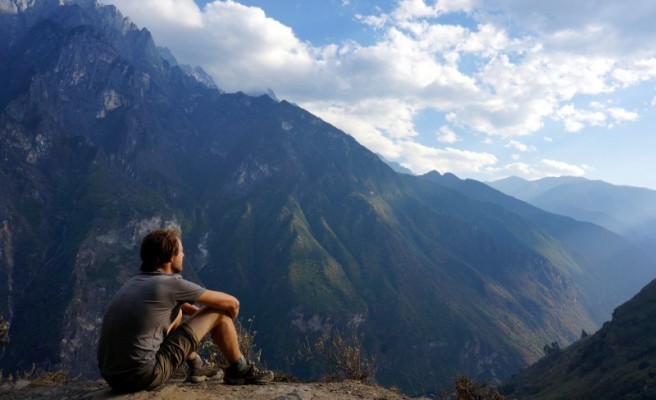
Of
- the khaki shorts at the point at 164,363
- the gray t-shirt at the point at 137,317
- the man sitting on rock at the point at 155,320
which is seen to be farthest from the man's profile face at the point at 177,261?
the khaki shorts at the point at 164,363

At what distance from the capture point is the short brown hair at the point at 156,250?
5207 millimetres

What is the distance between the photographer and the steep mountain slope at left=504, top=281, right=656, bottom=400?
41250 mm

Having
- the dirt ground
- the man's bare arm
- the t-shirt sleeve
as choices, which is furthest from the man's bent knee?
the dirt ground

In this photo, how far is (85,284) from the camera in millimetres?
162625

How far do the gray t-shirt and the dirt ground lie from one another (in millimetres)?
673

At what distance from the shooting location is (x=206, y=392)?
6629 millimetres

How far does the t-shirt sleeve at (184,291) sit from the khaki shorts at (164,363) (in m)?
0.75

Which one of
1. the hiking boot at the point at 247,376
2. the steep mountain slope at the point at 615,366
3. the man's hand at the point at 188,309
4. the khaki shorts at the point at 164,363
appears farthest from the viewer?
the steep mountain slope at the point at 615,366

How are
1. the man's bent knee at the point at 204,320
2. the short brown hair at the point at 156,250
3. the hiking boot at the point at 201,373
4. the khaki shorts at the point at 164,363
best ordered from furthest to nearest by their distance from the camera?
the hiking boot at the point at 201,373 → the man's bent knee at the point at 204,320 → the khaki shorts at the point at 164,363 → the short brown hair at the point at 156,250

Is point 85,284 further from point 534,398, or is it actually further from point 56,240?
point 534,398

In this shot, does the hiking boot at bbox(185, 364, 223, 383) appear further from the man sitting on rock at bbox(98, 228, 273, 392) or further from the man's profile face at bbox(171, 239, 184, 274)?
the man's profile face at bbox(171, 239, 184, 274)

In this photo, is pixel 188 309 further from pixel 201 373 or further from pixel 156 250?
pixel 201 373

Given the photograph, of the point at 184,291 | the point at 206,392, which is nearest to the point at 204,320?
the point at 184,291

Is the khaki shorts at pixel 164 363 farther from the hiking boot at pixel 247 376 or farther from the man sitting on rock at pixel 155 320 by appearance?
the hiking boot at pixel 247 376
